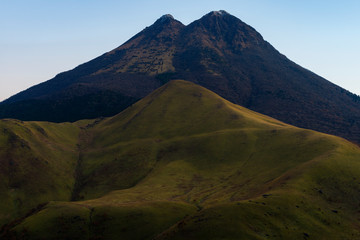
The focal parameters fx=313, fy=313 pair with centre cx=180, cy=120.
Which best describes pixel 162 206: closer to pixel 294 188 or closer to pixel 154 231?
pixel 154 231

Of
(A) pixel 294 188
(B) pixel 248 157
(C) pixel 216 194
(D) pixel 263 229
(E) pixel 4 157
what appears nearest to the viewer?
(D) pixel 263 229

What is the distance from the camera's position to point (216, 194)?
133m

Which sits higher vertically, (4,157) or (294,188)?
(4,157)

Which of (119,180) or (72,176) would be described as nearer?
(119,180)

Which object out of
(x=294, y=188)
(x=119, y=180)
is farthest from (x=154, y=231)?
(x=119, y=180)

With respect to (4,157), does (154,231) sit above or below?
below

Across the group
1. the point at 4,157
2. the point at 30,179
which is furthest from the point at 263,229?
the point at 4,157

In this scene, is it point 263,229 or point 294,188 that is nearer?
point 263,229

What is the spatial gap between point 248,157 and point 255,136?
26.5m

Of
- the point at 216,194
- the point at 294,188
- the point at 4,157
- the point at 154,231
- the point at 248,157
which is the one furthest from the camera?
the point at 4,157

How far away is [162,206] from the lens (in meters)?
115

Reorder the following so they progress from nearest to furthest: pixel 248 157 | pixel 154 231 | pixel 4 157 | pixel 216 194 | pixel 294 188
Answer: pixel 154 231, pixel 294 188, pixel 216 194, pixel 248 157, pixel 4 157

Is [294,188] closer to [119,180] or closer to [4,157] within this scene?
[119,180]

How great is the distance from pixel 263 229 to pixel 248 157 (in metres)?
92.9
